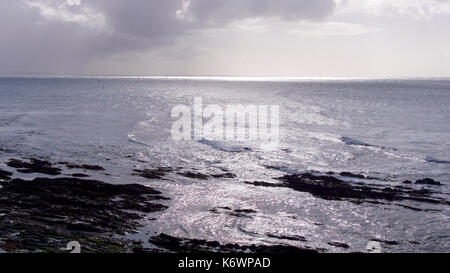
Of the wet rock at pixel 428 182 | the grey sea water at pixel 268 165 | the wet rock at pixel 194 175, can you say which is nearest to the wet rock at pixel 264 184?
the grey sea water at pixel 268 165

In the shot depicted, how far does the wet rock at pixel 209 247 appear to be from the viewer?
52.4 ft

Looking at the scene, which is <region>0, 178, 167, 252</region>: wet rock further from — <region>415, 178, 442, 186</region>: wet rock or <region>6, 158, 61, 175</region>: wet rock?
<region>415, 178, 442, 186</region>: wet rock

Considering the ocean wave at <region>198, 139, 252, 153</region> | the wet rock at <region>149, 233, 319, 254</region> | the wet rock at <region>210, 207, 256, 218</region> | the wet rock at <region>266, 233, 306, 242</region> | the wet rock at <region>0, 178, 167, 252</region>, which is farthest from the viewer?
the ocean wave at <region>198, 139, 252, 153</region>

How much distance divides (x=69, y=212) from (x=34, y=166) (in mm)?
11925

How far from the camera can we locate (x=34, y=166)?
96.0ft

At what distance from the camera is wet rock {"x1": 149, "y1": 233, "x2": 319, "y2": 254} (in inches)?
628

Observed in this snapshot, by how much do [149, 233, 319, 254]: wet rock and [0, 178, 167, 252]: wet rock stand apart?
54.9 inches

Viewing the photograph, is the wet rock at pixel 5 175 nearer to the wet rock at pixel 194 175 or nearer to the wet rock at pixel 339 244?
the wet rock at pixel 194 175

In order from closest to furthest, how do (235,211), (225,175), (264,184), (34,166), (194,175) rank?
(235,211) → (264,184) → (34,166) → (194,175) → (225,175)

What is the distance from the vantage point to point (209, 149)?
41375mm

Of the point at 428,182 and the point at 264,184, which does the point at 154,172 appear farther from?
the point at 428,182

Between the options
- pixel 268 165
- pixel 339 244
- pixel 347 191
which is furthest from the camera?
pixel 268 165

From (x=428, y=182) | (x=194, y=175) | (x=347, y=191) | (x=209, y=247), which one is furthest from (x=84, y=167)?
(x=428, y=182)

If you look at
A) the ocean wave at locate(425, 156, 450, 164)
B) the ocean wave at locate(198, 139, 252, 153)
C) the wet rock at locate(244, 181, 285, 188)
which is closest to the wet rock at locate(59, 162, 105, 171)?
the wet rock at locate(244, 181, 285, 188)
